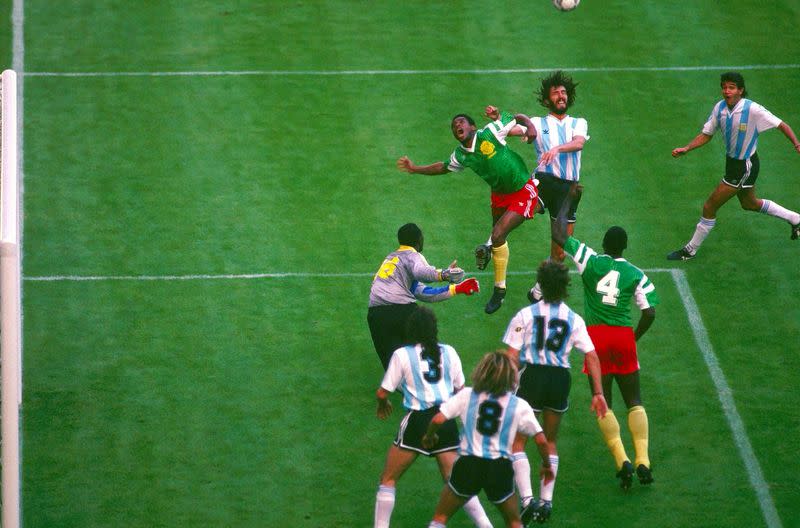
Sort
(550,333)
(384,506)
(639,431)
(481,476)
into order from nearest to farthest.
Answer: (481,476) → (384,506) → (550,333) → (639,431)

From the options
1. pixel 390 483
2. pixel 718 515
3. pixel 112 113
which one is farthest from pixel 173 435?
pixel 112 113

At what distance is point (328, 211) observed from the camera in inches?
666

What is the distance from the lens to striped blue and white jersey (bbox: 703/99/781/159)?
1534 centimetres

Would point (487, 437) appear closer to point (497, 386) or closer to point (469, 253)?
point (497, 386)

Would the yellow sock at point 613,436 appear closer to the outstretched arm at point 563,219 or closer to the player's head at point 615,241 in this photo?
the player's head at point 615,241

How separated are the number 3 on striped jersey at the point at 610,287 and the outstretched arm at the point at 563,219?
0.63 metres

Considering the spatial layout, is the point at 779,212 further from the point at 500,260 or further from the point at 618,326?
the point at 618,326

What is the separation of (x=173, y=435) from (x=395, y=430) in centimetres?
214

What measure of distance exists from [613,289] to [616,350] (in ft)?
1.81

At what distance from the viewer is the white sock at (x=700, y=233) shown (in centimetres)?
1588

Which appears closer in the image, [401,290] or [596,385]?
[596,385]

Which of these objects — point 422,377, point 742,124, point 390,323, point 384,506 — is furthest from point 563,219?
point 384,506

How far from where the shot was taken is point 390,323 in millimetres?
13305

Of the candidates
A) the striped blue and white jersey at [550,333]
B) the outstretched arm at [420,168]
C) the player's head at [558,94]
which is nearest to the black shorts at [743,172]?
the player's head at [558,94]
